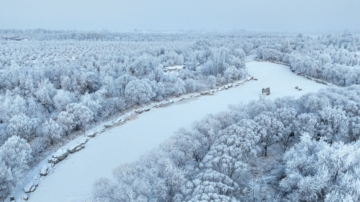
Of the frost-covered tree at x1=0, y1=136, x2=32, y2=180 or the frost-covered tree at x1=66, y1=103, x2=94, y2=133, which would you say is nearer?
the frost-covered tree at x1=0, y1=136, x2=32, y2=180

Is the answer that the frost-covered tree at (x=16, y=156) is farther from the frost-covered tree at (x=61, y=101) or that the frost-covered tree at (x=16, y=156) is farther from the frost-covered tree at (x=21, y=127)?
the frost-covered tree at (x=61, y=101)

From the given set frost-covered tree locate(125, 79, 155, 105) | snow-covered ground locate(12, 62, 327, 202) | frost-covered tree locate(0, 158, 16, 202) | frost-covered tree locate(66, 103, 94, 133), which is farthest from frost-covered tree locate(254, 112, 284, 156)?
frost-covered tree locate(0, 158, 16, 202)

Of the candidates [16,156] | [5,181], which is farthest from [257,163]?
[16,156]

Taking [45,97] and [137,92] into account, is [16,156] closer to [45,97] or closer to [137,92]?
[45,97]

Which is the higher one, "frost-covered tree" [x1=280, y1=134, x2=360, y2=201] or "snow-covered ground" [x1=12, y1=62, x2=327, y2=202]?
"frost-covered tree" [x1=280, y1=134, x2=360, y2=201]

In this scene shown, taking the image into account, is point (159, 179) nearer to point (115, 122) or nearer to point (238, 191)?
point (238, 191)

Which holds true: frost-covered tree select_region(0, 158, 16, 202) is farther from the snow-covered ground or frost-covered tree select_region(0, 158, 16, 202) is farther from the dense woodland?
the snow-covered ground

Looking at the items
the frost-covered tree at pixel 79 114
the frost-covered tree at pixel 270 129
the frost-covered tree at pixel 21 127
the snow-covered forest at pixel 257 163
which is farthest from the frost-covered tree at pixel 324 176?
the frost-covered tree at pixel 21 127

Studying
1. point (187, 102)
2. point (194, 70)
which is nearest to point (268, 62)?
point (194, 70)
